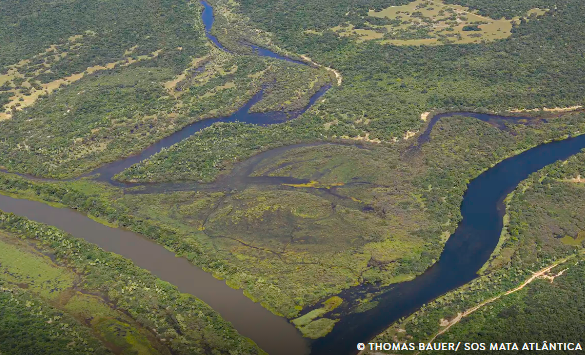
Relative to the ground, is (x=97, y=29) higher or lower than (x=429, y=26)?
higher

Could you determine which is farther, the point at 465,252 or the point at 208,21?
the point at 208,21

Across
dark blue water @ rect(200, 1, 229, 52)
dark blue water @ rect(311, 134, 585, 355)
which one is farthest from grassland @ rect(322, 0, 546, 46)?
dark blue water @ rect(311, 134, 585, 355)

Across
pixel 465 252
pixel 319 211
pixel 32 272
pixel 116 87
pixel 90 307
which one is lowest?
pixel 465 252

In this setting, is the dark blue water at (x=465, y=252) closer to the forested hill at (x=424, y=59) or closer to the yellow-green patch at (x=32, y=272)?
the forested hill at (x=424, y=59)

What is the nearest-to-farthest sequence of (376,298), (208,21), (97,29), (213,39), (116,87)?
(376,298) → (116,87) → (213,39) → (97,29) → (208,21)

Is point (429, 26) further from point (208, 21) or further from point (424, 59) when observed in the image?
point (208, 21)

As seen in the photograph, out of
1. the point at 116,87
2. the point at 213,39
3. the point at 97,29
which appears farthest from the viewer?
the point at 97,29

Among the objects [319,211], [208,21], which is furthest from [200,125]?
[208,21]
